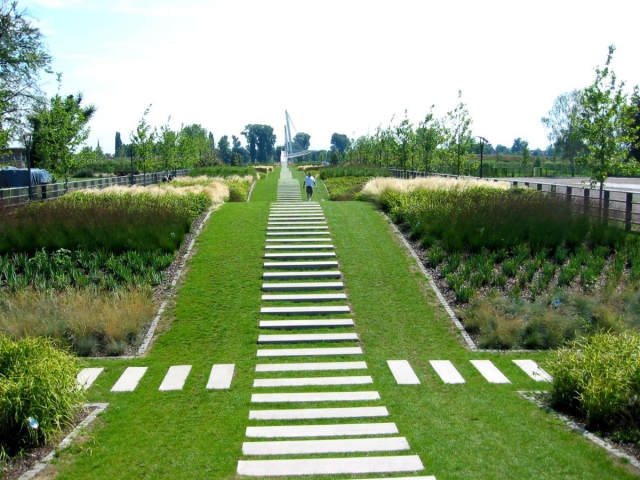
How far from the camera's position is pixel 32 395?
5.68 m

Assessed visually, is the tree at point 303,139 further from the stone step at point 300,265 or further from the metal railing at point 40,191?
the stone step at point 300,265

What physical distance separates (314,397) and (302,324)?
303 centimetres

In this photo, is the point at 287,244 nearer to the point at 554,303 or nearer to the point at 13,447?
the point at 554,303

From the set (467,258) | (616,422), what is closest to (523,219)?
(467,258)

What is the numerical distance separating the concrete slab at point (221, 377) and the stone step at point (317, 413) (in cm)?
105

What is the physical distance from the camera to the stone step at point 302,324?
10156mm

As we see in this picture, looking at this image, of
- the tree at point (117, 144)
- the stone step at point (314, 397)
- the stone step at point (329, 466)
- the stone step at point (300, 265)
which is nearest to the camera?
the stone step at point (329, 466)

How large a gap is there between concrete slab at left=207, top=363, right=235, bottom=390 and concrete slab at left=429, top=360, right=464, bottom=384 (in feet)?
10.1

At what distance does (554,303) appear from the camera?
10.6m

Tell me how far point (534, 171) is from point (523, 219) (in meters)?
54.8

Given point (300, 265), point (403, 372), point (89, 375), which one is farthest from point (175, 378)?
point (300, 265)

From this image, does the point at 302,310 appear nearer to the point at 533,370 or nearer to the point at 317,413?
the point at 317,413

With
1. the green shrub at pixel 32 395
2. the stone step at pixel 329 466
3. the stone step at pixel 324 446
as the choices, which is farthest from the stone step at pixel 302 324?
the stone step at pixel 329 466

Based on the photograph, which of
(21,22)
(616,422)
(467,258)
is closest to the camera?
(616,422)
